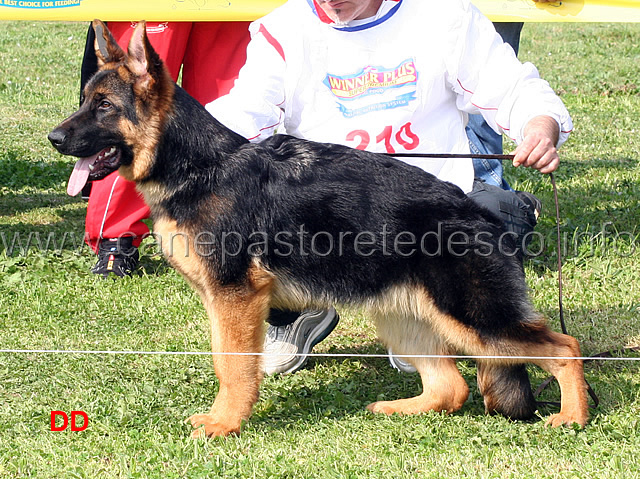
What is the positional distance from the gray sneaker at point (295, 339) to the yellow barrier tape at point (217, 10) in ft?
8.36

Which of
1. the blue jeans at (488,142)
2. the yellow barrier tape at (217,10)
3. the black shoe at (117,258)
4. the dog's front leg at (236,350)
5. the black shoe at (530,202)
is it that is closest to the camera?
the dog's front leg at (236,350)

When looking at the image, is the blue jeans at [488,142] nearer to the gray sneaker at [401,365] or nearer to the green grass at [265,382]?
the green grass at [265,382]

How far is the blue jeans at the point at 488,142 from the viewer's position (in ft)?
16.3

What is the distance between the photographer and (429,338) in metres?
3.54

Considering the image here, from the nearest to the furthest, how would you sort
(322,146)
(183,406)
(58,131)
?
1. (58,131)
2. (322,146)
3. (183,406)

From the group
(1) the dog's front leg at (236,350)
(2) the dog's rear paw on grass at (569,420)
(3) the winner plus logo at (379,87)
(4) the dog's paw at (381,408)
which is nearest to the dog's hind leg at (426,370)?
(4) the dog's paw at (381,408)

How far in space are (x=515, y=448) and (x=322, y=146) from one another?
1.46 m

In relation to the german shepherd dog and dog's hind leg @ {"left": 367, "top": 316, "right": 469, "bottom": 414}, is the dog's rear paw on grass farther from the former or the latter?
dog's hind leg @ {"left": 367, "top": 316, "right": 469, "bottom": 414}

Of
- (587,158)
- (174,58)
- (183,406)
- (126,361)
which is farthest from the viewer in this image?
(587,158)

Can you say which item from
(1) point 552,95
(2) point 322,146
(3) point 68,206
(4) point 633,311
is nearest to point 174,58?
(3) point 68,206

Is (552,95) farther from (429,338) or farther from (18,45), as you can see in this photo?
(18,45)

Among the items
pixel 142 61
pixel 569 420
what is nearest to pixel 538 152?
pixel 569 420

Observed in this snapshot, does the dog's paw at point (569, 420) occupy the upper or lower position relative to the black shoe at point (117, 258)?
upper

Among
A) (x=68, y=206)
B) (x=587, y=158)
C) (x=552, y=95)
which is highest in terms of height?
(x=552, y=95)
